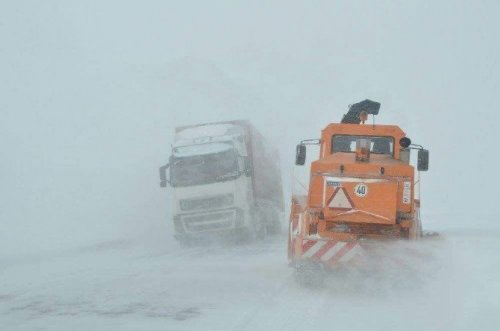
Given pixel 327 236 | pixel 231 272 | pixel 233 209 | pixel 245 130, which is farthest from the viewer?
pixel 245 130

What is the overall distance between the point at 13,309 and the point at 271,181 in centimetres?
1421

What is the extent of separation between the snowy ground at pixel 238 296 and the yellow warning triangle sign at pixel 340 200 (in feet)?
3.84

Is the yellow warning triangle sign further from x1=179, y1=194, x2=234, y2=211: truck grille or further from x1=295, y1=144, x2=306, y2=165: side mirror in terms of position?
x1=179, y1=194, x2=234, y2=211: truck grille

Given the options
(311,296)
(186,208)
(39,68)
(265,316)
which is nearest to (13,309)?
(265,316)

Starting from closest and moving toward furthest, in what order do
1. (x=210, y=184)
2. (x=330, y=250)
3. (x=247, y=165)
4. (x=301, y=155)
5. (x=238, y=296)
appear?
(x=238, y=296)
(x=330, y=250)
(x=301, y=155)
(x=210, y=184)
(x=247, y=165)

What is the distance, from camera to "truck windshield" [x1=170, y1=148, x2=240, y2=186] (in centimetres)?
1736

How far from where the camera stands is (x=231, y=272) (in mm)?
11391

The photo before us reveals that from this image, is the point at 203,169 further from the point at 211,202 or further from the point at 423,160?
the point at 423,160

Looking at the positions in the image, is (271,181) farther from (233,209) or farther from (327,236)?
(327,236)

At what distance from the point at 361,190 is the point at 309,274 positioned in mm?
1511

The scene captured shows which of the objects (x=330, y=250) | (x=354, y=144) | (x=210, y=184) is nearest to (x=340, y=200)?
(x=330, y=250)

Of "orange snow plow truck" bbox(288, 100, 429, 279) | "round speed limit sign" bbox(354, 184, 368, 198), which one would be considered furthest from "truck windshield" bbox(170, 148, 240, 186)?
"round speed limit sign" bbox(354, 184, 368, 198)

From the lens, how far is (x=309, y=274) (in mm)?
9562

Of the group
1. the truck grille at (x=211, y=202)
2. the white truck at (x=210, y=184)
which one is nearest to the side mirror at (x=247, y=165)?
the white truck at (x=210, y=184)
